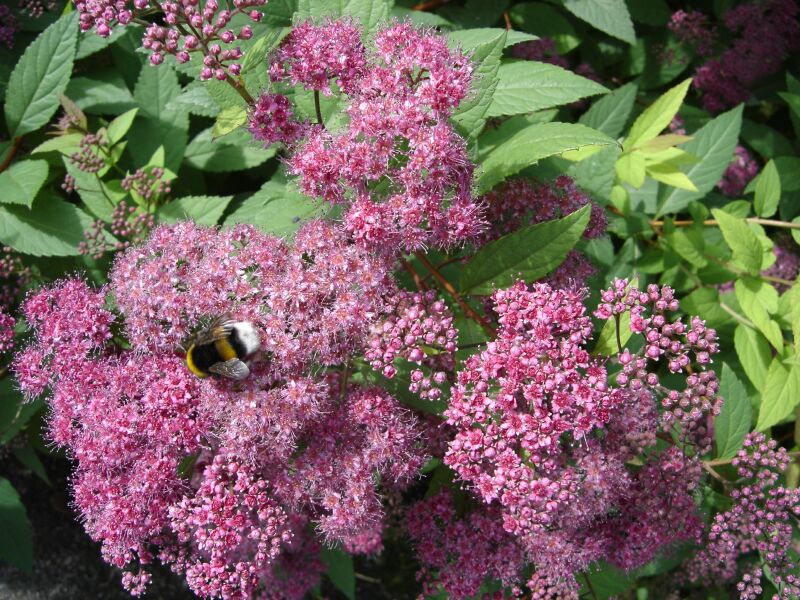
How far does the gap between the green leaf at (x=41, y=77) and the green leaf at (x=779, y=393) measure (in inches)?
136

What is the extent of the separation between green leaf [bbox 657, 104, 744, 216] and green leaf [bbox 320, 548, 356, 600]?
2463 mm

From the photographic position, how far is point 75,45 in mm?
3162

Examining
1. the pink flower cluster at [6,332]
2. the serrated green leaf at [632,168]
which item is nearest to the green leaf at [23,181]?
the pink flower cluster at [6,332]

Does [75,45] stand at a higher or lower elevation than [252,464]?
higher

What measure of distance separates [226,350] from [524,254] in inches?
43.6

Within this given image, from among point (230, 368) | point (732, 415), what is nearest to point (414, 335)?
point (230, 368)

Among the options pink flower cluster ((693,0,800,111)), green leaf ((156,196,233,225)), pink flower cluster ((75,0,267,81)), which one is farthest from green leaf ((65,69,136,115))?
pink flower cluster ((693,0,800,111))

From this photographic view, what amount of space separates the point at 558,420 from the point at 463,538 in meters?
0.95

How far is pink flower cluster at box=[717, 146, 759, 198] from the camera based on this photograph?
13.4 ft

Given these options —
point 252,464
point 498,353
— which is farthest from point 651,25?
point 252,464

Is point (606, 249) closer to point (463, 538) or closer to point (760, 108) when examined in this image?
point (463, 538)

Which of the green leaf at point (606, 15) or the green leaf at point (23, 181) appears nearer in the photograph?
the green leaf at point (23, 181)

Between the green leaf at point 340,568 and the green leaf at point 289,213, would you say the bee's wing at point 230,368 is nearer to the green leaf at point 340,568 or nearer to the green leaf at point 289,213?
the green leaf at point 289,213

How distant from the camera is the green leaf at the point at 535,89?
2801mm
